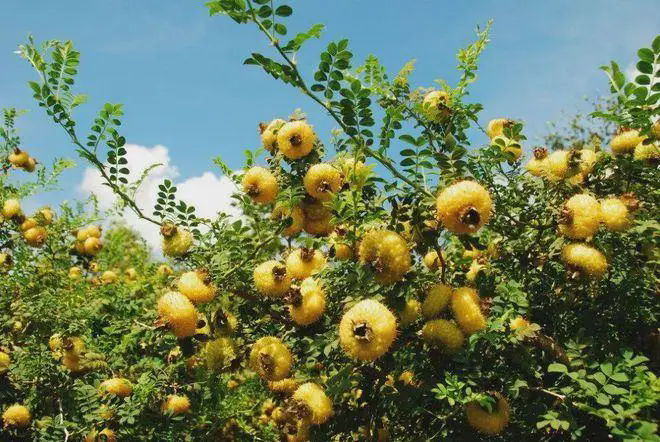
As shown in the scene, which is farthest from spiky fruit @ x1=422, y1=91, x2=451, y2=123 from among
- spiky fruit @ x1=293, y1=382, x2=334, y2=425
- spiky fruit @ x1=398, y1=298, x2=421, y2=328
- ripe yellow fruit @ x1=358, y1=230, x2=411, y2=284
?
spiky fruit @ x1=293, y1=382, x2=334, y2=425

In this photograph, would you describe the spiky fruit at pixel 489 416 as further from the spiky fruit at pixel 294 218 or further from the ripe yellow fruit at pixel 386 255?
the spiky fruit at pixel 294 218

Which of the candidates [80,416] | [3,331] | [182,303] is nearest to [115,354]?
[80,416]

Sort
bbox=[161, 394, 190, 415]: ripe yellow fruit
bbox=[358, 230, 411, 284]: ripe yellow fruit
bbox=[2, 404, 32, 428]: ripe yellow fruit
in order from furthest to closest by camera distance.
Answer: bbox=[2, 404, 32, 428]: ripe yellow fruit → bbox=[161, 394, 190, 415]: ripe yellow fruit → bbox=[358, 230, 411, 284]: ripe yellow fruit

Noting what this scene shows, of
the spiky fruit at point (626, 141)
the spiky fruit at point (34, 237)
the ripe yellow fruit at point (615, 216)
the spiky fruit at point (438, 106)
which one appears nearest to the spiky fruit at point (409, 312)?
the ripe yellow fruit at point (615, 216)

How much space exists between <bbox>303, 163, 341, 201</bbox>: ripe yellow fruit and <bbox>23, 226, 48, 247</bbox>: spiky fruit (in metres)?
4.22

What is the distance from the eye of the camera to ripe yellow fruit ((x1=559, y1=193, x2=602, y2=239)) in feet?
7.43

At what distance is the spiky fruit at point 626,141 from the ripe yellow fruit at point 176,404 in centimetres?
339

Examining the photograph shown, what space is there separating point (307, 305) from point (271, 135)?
3.77 feet

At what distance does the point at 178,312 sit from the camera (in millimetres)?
2436

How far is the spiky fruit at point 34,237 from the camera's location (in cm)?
550

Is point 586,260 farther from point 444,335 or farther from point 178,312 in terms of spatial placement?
point 178,312

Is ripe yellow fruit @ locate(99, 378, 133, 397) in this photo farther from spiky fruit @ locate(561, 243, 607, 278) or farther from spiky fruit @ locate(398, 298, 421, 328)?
spiky fruit @ locate(561, 243, 607, 278)

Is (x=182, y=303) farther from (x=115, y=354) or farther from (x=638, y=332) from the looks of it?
(x=638, y=332)

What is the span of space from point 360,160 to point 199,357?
2.29 meters
